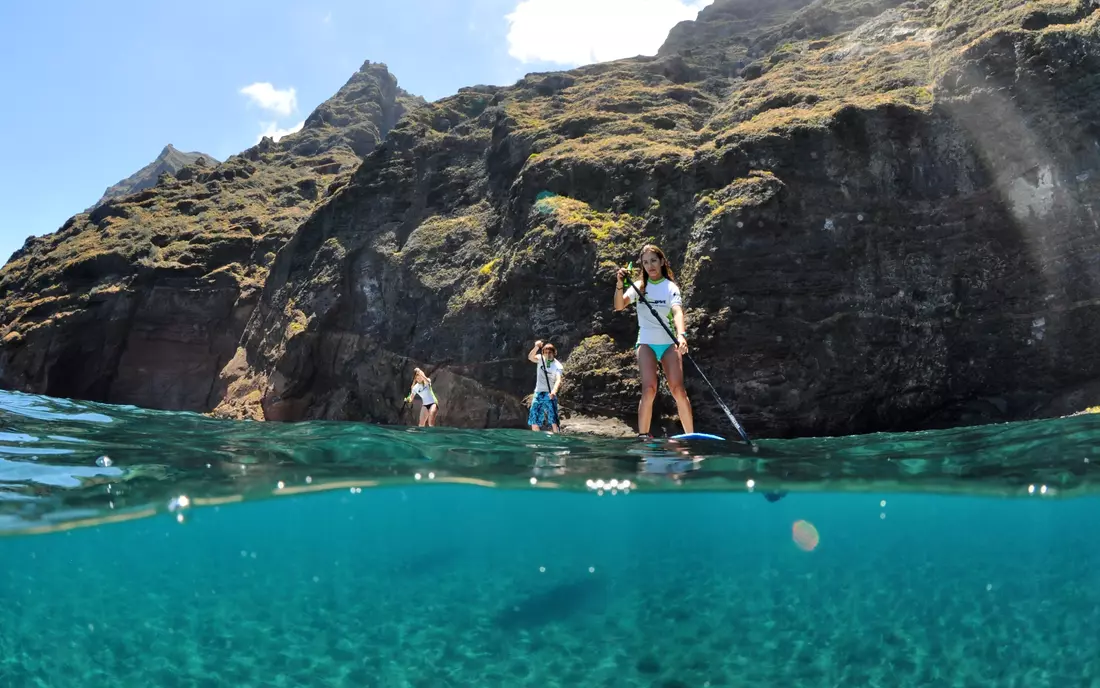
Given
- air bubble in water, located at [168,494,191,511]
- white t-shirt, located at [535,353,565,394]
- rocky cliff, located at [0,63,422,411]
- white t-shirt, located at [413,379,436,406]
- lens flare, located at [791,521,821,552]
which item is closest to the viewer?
air bubble in water, located at [168,494,191,511]

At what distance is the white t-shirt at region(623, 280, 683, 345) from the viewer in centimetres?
834

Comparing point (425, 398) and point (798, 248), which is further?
point (425, 398)

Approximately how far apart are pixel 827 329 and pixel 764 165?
419 centimetres

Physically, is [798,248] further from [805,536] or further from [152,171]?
[152,171]

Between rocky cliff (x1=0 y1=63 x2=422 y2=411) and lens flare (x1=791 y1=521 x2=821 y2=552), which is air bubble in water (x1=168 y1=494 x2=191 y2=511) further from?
rocky cliff (x1=0 y1=63 x2=422 y2=411)

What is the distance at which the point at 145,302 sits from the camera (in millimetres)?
28922

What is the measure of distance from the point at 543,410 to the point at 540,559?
10.5ft

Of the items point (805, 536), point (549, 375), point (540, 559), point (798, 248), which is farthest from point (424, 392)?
point (798, 248)

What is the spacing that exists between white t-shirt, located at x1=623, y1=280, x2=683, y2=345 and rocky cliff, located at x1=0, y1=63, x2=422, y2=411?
20.1m

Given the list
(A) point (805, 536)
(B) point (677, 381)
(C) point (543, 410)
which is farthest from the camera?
(C) point (543, 410)

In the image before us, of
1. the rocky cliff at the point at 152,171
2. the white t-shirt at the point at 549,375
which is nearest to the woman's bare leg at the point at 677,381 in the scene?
the white t-shirt at the point at 549,375

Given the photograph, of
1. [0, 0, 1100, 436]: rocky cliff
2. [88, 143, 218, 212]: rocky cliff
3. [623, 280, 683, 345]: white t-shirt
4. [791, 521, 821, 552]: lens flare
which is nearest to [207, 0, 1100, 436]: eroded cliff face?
[0, 0, 1100, 436]: rocky cliff

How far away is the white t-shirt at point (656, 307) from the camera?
27.4ft

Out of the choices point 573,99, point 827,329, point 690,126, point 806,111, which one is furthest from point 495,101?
point 827,329
